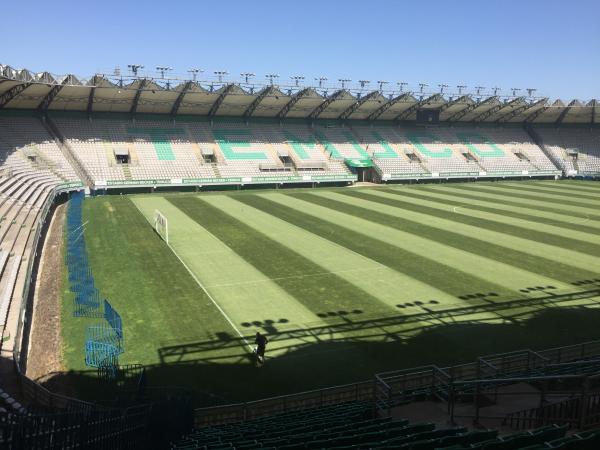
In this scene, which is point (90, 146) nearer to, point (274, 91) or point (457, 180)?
point (274, 91)

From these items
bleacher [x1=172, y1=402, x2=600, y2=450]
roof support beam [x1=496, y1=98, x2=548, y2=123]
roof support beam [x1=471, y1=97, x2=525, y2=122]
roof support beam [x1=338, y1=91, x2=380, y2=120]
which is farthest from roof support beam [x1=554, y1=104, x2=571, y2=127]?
bleacher [x1=172, y1=402, x2=600, y2=450]

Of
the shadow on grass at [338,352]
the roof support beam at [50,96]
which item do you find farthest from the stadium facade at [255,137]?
the shadow on grass at [338,352]

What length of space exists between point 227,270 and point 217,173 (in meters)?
35.2

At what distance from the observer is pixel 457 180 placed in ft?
227

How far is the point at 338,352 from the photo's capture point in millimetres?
16000

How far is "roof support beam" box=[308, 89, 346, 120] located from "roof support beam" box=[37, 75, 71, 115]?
3033cm

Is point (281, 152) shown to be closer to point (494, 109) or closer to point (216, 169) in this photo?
point (216, 169)

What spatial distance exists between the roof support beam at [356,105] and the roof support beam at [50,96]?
35106 millimetres

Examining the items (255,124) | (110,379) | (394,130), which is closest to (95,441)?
(110,379)

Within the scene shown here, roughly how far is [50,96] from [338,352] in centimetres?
4912

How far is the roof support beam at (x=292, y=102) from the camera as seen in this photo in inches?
2384

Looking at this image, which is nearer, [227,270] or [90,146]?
[227,270]

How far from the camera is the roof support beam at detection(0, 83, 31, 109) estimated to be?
46316mm

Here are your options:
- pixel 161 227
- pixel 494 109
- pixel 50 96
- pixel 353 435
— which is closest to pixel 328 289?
pixel 353 435
